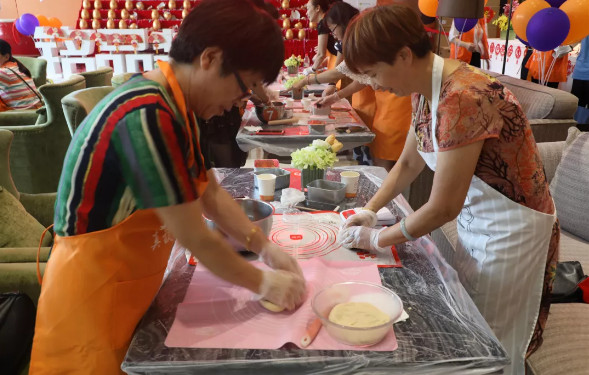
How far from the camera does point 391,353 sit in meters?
0.99

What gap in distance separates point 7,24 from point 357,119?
10391mm

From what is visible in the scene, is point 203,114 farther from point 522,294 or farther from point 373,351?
point 522,294

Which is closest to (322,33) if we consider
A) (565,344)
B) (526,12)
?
(526,12)

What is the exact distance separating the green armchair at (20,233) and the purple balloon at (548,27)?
4.21 meters

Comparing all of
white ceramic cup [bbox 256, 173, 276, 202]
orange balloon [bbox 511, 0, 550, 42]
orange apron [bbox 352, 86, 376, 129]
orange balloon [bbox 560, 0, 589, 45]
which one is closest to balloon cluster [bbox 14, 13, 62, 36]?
orange apron [bbox 352, 86, 376, 129]

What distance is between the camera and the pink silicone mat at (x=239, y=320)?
1.02 m

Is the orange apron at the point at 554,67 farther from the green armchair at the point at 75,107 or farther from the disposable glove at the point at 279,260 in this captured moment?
the disposable glove at the point at 279,260

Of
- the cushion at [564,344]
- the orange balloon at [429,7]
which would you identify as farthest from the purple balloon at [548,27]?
the cushion at [564,344]

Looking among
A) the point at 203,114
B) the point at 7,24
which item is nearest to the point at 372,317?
the point at 203,114

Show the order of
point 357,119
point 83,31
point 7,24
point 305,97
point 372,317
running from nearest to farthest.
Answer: point 372,317
point 357,119
point 305,97
point 83,31
point 7,24

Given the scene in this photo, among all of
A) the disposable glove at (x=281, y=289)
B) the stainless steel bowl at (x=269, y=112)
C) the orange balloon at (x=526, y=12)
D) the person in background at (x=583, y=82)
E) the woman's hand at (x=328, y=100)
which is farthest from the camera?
the person in background at (x=583, y=82)

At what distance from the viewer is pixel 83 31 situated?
9.14 meters

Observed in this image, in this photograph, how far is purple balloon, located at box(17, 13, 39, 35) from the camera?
9430mm

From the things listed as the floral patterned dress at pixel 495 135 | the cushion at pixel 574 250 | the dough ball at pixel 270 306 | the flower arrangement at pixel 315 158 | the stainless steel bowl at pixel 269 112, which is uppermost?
the floral patterned dress at pixel 495 135
